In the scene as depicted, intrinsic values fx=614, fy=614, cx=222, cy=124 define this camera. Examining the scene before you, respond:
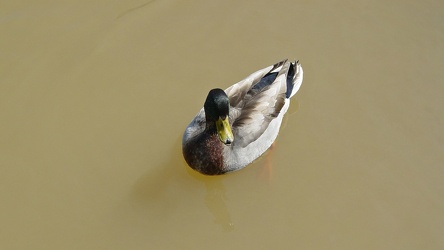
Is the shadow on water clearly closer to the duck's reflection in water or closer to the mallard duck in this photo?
the duck's reflection in water

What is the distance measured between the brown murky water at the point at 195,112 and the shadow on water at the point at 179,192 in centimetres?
1

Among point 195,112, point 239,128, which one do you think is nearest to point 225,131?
point 239,128

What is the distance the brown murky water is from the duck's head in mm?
629

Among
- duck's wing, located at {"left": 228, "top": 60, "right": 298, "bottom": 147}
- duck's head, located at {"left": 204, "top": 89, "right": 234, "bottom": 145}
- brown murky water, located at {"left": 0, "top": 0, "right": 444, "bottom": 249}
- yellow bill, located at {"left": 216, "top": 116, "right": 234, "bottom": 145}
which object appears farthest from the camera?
duck's wing, located at {"left": 228, "top": 60, "right": 298, "bottom": 147}

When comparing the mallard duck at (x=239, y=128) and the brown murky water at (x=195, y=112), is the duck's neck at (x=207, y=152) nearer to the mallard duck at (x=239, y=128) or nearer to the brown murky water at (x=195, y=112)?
the mallard duck at (x=239, y=128)

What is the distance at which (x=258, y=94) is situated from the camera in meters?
5.69

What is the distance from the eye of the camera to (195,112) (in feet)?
19.8

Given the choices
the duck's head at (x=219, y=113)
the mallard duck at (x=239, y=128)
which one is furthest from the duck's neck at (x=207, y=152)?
the duck's head at (x=219, y=113)

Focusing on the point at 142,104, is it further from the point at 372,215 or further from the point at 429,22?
the point at 429,22

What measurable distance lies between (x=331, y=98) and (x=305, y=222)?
4.63ft

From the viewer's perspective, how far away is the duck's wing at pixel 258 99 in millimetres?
5496

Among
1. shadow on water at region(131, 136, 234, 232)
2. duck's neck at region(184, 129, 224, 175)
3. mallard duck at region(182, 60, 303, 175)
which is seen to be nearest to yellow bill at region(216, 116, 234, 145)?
mallard duck at region(182, 60, 303, 175)

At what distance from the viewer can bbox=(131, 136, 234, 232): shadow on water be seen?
5.44 metres

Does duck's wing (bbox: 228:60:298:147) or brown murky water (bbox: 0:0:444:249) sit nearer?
brown murky water (bbox: 0:0:444:249)
